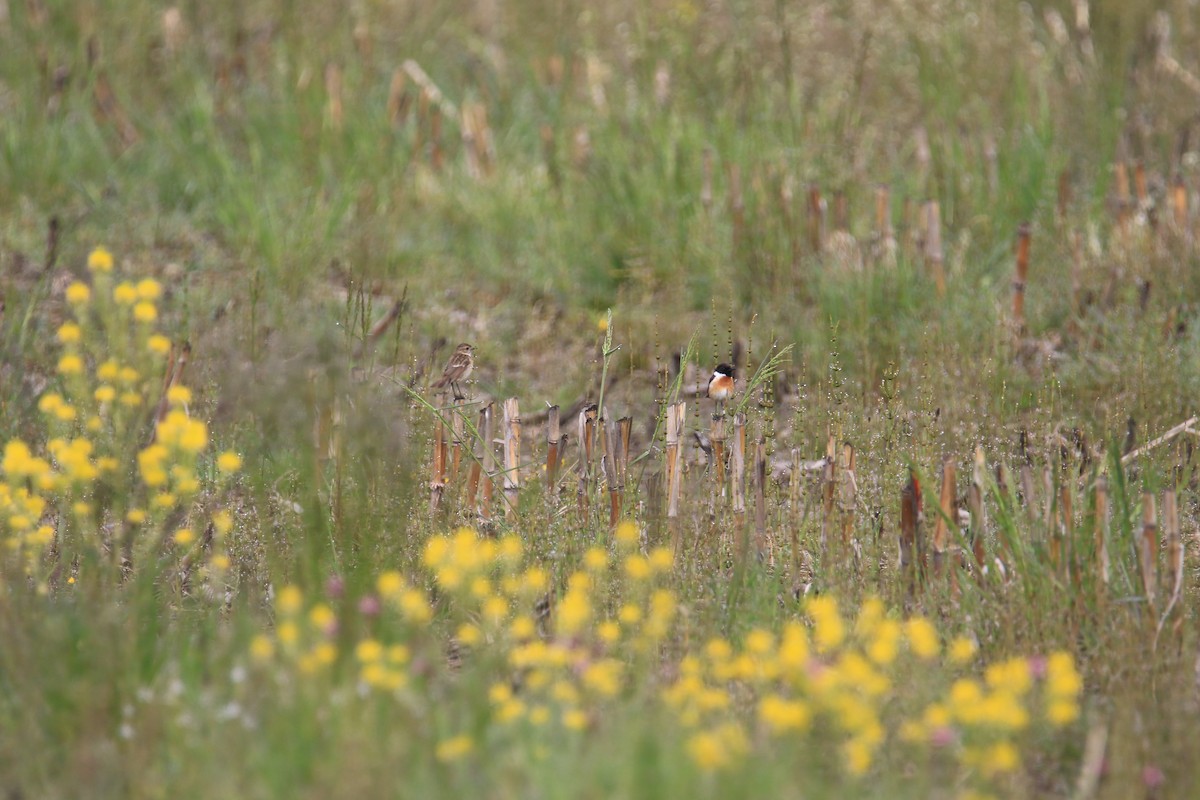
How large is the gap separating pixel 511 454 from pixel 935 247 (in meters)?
2.17

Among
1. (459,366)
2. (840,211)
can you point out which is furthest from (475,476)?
(840,211)

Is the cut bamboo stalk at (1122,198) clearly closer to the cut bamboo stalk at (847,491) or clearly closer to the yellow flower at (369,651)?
the cut bamboo stalk at (847,491)

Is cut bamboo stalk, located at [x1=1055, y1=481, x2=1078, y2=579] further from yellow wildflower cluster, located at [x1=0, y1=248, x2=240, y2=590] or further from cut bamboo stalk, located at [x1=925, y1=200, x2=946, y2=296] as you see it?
cut bamboo stalk, located at [x1=925, y1=200, x2=946, y2=296]

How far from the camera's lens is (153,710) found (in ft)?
8.28

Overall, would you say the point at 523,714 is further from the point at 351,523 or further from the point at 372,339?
the point at 372,339

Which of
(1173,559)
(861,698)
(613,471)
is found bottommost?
(861,698)

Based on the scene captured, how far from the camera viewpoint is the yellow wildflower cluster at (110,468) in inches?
119

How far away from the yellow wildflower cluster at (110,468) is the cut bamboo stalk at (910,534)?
60.8 inches

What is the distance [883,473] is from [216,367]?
86.7 inches

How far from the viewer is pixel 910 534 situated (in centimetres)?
345

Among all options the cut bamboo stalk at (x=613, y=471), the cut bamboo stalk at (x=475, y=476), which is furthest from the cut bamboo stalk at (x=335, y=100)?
the cut bamboo stalk at (x=613, y=471)

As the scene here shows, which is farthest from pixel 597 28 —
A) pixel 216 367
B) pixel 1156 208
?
pixel 216 367

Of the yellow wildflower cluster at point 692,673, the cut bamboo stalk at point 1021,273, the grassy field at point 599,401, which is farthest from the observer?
the cut bamboo stalk at point 1021,273

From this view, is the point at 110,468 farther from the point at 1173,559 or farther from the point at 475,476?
the point at 1173,559
